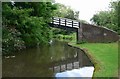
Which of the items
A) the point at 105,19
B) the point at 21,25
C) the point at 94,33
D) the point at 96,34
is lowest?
the point at 96,34

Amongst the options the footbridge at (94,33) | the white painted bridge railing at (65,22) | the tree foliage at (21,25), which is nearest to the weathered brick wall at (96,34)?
A: the footbridge at (94,33)

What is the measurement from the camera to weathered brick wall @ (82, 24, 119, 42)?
27.4 metres

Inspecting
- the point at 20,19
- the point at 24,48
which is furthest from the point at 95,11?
the point at 20,19

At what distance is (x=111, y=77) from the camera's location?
1056 cm

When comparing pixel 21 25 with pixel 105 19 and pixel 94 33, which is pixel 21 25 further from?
pixel 105 19

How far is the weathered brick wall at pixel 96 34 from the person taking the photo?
90.0ft

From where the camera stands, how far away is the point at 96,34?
90.8 ft

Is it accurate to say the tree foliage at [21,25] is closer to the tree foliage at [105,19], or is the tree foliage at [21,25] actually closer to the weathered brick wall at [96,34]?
the weathered brick wall at [96,34]

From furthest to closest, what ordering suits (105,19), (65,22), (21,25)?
(105,19)
(65,22)
(21,25)

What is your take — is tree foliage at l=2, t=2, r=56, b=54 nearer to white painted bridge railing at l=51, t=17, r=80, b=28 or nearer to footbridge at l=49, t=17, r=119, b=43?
white painted bridge railing at l=51, t=17, r=80, b=28

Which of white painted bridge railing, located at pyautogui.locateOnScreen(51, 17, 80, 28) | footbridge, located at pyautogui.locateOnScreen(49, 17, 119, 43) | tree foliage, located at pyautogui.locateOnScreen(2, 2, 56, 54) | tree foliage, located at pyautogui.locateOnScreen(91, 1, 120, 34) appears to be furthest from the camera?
tree foliage, located at pyautogui.locateOnScreen(91, 1, 120, 34)

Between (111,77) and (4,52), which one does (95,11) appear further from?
(111,77)

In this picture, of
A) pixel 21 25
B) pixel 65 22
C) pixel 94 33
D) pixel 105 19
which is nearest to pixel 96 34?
pixel 94 33

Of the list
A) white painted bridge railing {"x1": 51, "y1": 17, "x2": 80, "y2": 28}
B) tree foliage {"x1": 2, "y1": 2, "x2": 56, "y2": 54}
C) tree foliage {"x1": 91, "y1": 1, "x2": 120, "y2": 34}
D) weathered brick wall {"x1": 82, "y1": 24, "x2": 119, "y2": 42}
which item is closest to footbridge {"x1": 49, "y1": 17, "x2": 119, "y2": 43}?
weathered brick wall {"x1": 82, "y1": 24, "x2": 119, "y2": 42}
